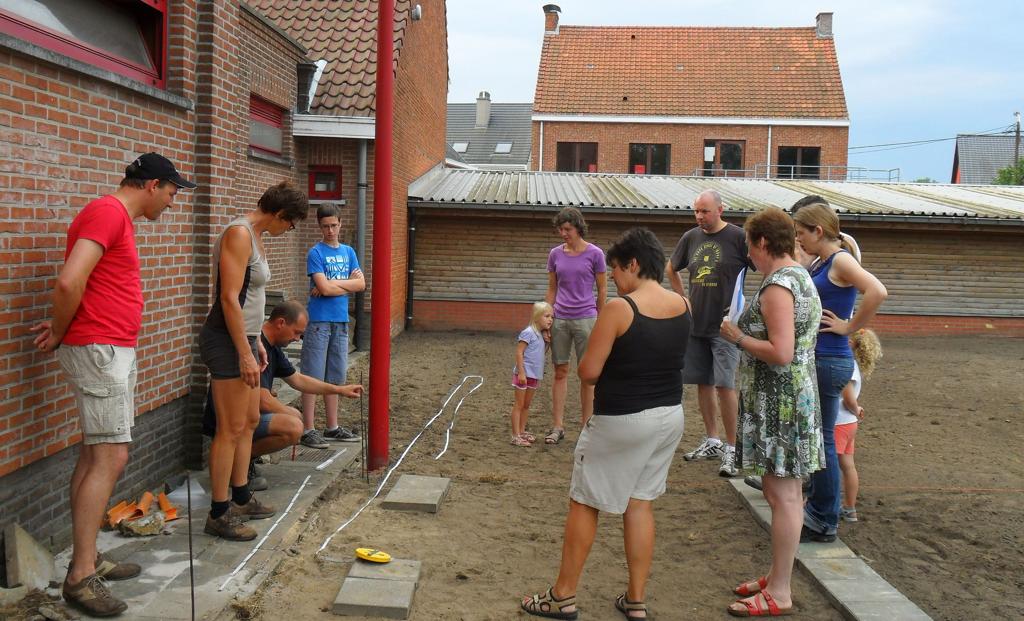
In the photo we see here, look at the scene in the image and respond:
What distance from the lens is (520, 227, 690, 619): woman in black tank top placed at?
362 centimetres

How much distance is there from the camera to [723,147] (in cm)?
3002

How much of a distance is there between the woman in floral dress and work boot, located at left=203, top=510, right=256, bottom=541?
252cm

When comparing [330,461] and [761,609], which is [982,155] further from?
[761,609]

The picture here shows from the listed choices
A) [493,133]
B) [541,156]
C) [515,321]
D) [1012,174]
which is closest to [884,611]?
[515,321]

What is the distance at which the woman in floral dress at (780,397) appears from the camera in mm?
3910

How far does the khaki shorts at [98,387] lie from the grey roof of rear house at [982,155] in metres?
51.5

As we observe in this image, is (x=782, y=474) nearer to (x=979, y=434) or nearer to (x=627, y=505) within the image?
(x=627, y=505)

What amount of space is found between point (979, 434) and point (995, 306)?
950 centimetres

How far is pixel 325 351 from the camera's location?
265 inches

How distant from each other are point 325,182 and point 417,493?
338 inches

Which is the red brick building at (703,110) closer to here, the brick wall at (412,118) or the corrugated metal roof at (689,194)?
the corrugated metal roof at (689,194)

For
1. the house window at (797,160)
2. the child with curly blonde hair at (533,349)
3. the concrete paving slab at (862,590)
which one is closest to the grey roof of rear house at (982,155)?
the house window at (797,160)

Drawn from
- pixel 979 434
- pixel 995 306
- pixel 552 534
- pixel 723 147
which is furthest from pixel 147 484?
pixel 723 147

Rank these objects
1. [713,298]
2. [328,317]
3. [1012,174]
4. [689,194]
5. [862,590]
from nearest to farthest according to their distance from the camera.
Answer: [862,590] → [713,298] → [328,317] → [689,194] → [1012,174]
